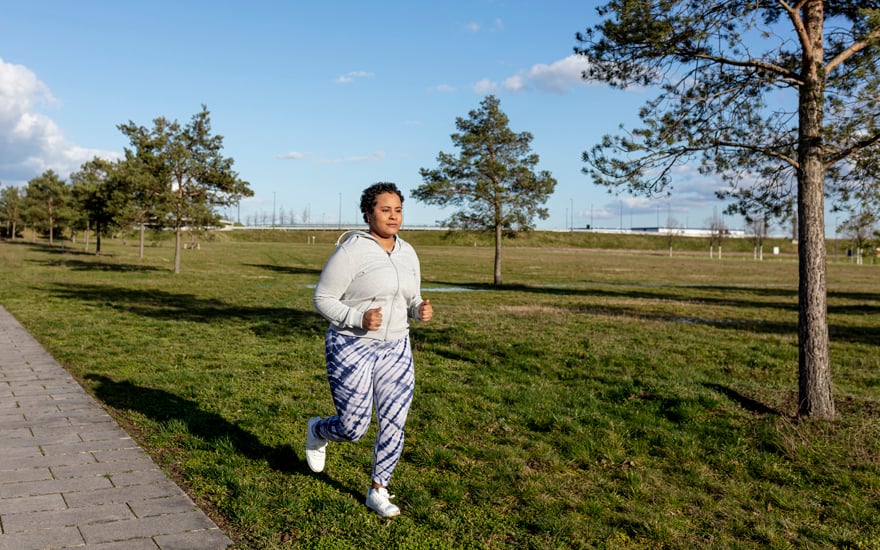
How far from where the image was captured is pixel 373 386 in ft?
13.4

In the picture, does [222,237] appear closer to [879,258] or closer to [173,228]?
[173,228]

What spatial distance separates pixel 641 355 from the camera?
10.5 metres

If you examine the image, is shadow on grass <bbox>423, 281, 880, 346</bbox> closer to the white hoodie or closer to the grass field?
the grass field

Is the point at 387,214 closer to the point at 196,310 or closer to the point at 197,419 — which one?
the point at 197,419

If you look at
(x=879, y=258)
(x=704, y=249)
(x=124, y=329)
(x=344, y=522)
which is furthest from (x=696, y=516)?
(x=704, y=249)

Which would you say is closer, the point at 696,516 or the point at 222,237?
the point at 696,516

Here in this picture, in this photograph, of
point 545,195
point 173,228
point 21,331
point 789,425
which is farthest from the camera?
point 173,228

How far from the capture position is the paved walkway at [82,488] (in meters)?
3.70

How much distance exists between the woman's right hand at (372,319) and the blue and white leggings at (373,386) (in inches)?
10.1

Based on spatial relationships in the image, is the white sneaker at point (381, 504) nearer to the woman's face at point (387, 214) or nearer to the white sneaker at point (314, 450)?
the white sneaker at point (314, 450)

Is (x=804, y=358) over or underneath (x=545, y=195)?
underneath

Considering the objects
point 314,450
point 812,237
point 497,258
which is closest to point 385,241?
point 314,450

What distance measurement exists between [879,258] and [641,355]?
3.85 meters

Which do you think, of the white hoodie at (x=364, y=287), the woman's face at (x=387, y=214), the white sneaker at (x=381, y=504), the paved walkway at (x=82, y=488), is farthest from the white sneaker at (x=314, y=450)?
the woman's face at (x=387, y=214)
